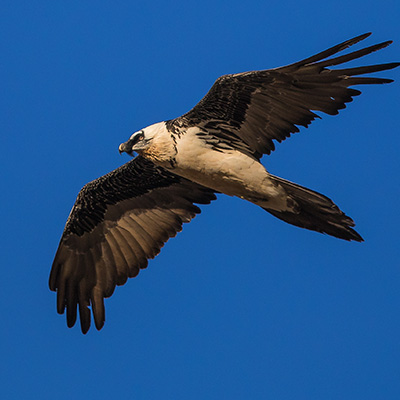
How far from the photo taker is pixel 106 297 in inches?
397

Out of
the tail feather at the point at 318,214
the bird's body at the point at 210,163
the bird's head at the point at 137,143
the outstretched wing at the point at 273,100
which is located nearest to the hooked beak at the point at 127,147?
the bird's head at the point at 137,143

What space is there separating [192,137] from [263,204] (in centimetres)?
104

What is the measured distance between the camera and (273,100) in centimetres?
850

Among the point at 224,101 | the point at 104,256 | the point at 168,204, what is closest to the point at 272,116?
the point at 224,101

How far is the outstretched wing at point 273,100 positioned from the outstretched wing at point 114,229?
135 cm

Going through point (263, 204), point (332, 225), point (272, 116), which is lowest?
point (332, 225)

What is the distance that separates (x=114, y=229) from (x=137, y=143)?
1.92m

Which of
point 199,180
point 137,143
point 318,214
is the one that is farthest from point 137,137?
point 318,214

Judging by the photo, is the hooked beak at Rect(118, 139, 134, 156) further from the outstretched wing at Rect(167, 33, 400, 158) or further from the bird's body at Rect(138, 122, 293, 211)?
the outstretched wing at Rect(167, 33, 400, 158)

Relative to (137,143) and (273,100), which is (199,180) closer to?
(137,143)

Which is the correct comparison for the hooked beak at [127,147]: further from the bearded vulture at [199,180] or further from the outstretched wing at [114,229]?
the outstretched wing at [114,229]

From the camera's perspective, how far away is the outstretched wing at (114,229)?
1004cm

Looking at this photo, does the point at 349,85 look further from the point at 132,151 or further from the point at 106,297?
the point at 106,297

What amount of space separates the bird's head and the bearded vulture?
1 centimetres
